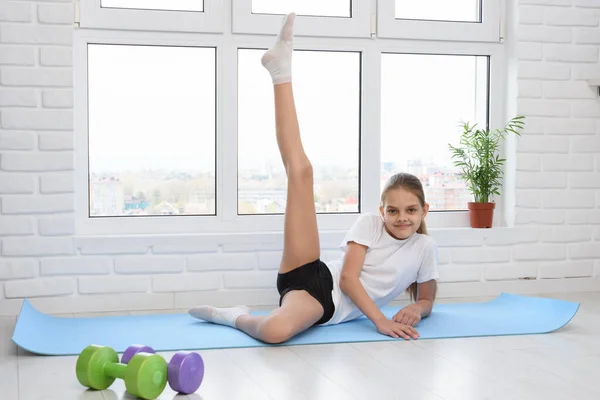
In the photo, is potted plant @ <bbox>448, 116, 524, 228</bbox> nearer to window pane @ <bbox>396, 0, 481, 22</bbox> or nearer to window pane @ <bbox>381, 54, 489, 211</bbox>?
window pane @ <bbox>381, 54, 489, 211</bbox>

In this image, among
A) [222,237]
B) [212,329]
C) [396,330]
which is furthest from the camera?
[222,237]

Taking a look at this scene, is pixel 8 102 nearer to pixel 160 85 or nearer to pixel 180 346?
pixel 160 85

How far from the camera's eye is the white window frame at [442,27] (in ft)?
12.1

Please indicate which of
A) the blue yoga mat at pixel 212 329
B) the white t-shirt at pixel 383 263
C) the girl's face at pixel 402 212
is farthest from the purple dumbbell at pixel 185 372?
the girl's face at pixel 402 212

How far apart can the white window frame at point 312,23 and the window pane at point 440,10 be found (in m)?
0.18

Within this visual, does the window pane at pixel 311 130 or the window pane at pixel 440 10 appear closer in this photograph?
the window pane at pixel 311 130

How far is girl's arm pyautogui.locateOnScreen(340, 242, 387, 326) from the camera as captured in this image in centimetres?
286

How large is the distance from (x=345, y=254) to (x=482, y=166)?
3.24 ft

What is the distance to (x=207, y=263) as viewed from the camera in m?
3.44

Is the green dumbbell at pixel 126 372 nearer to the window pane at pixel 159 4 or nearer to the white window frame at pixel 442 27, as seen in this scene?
the window pane at pixel 159 4

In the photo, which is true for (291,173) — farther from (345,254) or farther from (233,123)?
(233,123)

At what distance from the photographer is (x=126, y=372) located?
6.42 feet

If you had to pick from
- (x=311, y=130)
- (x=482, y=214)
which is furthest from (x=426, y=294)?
(x=311, y=130)

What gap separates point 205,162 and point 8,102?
86 cm
